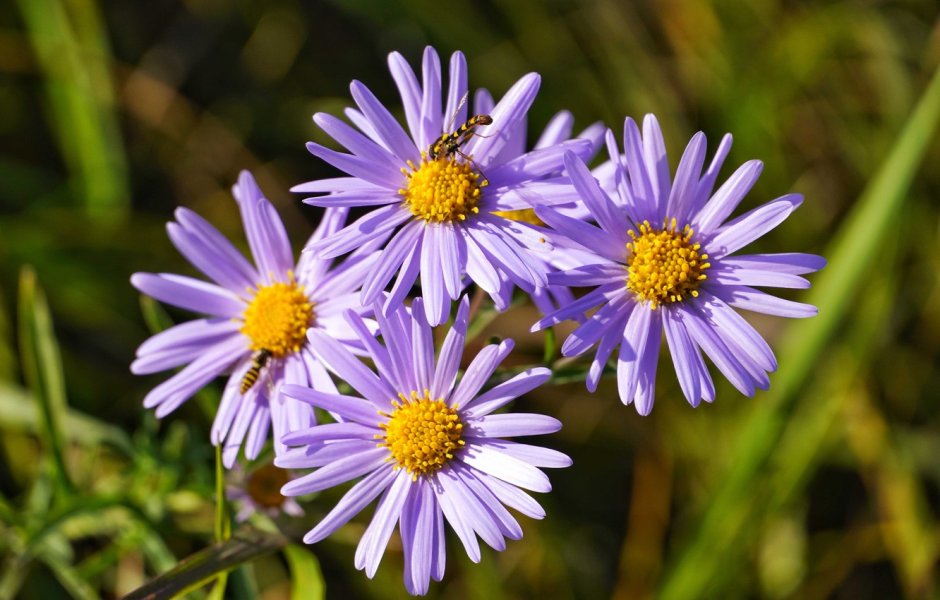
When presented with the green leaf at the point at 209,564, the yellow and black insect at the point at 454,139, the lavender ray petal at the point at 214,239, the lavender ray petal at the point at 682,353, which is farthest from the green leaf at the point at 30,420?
the lavender ray petal at the point at 682,353

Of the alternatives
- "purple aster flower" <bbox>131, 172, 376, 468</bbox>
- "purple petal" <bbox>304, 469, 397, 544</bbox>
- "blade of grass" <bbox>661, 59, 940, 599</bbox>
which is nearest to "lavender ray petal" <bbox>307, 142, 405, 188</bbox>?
"purple aster flower" <bbox>131, 172, 376, 468</bbox>

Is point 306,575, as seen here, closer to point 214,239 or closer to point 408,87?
point 214,239

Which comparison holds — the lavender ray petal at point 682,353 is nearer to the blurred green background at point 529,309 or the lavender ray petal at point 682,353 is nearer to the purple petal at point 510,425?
the purple petal at point 510,425

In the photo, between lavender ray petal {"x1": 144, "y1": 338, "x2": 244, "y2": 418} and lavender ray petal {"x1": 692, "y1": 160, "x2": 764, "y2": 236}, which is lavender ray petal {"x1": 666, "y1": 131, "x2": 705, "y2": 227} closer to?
lavender ray petal {"x1": 692, "y1": 160, "x2": 764, "y2": 236}

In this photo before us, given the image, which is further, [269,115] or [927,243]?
[269,115]

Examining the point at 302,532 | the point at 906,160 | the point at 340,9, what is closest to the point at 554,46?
the point at 340,9

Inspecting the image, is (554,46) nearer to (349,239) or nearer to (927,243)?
(927,243)
